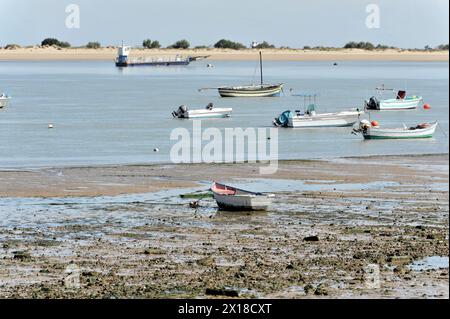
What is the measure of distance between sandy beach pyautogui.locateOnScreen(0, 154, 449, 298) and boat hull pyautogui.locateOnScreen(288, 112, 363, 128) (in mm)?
18793

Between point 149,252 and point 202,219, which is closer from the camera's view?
point 149,252

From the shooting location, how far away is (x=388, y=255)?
21.5 metres

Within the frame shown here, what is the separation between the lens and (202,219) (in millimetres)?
26500

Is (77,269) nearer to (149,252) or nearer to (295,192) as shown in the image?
(149,252)

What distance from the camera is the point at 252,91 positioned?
8281 centimetres

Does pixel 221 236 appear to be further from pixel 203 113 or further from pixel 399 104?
pixel 399 104

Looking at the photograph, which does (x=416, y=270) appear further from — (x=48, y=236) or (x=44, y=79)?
(x=44, y=79)

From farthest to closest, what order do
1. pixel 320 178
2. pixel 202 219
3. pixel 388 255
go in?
pixel 320 178 < pixel 202 219 < pixel 388 255

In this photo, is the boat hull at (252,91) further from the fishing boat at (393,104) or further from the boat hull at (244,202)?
the boat hull at (244,202)

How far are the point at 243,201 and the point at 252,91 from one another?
56.0 meters

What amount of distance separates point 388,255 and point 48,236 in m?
7.62

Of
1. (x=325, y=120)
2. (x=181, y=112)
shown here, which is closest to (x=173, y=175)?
(x=325, y=120)
